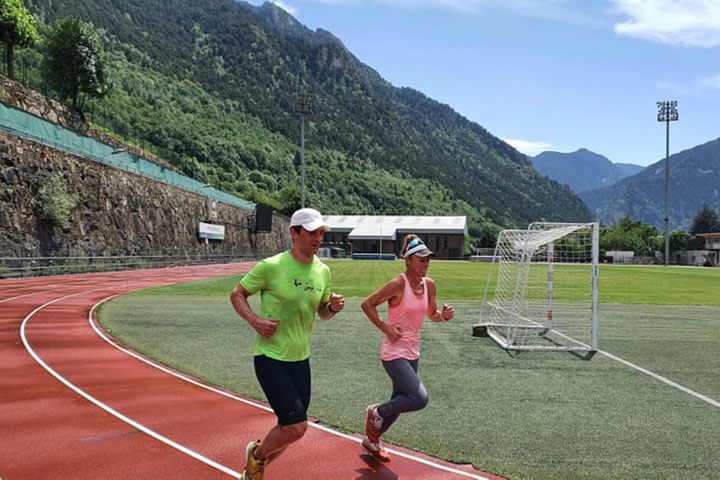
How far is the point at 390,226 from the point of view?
95.2 m

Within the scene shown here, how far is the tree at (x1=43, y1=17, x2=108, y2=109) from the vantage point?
44.5 metres

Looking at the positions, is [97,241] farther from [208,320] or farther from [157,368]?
[157,368]

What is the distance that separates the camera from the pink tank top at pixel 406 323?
16.6 feet

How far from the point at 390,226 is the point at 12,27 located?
65551 millimetres

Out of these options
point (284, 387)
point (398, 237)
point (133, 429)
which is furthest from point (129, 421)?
point (398, 237)

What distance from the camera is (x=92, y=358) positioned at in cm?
985

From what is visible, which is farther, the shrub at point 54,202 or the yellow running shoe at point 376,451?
the shrub at point 54,202

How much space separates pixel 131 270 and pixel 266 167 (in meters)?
86.6

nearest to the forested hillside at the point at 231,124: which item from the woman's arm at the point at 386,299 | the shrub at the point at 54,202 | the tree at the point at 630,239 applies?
the shrub at the point at 54,202

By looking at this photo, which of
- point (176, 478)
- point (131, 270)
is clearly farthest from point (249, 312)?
point (131, 270)

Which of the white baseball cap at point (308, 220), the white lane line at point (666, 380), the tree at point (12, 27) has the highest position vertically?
the tree at point (12, 27)

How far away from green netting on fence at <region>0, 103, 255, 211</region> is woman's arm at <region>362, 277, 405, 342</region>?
26297 mm

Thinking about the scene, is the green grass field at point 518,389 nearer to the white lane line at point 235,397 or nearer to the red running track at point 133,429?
the white lane line at point 235,397

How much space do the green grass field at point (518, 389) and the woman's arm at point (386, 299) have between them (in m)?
1.42
